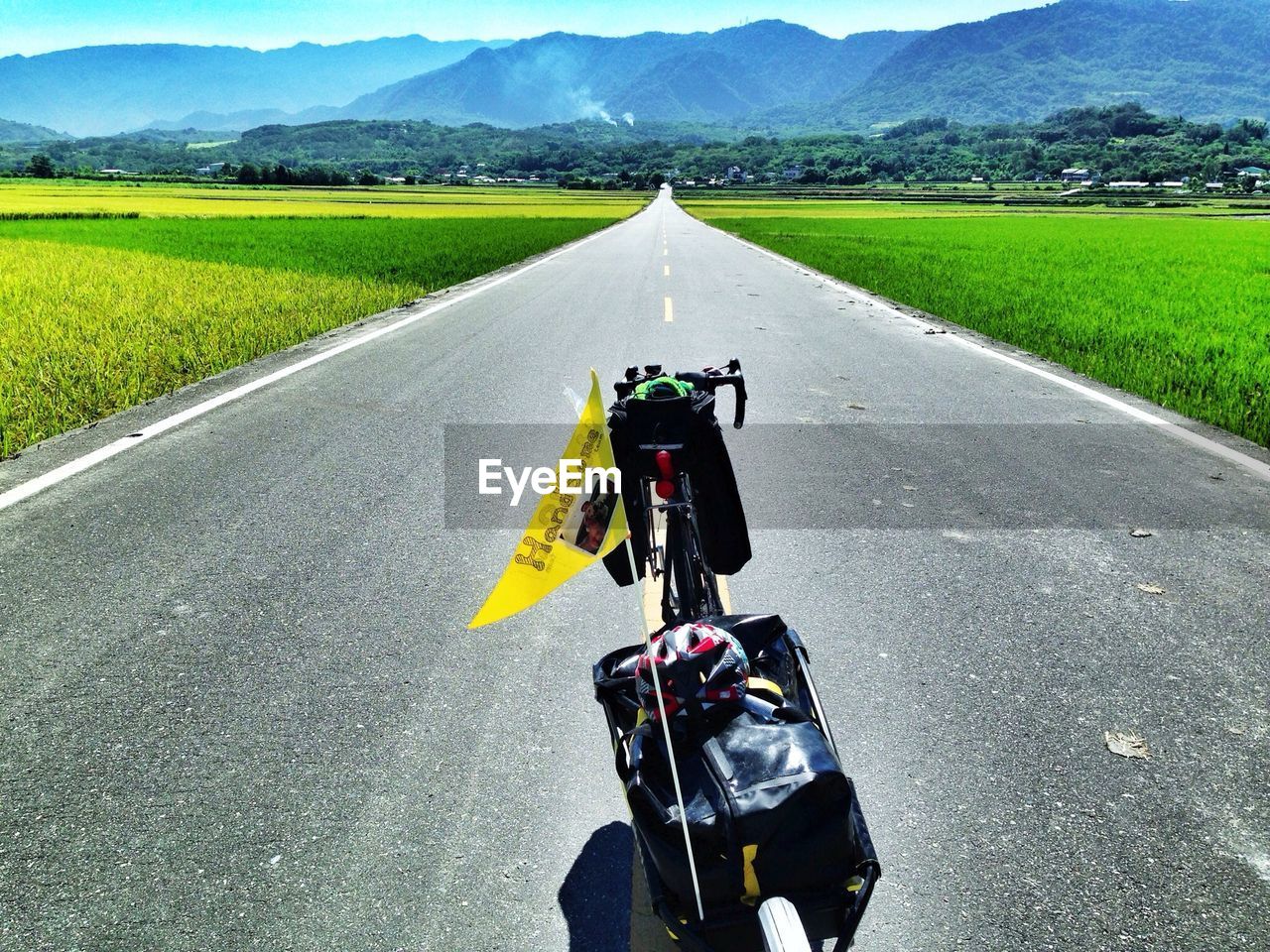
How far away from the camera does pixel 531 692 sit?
320 cm

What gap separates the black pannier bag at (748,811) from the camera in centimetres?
181

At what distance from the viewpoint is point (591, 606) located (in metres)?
3.93

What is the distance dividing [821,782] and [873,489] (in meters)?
3.77

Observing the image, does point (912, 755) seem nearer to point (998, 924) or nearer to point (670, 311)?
point (998, 924)

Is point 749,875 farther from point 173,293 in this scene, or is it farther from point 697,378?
point 173,293

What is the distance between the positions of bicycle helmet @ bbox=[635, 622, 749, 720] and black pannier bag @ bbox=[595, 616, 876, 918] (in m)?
0.04

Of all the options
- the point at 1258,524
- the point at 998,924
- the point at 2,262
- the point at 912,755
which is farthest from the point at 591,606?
the point at 2,262

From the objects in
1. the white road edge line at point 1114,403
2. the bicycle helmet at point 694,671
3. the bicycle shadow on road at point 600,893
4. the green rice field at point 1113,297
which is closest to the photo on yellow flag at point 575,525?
the bicycle helmet at point 694,671

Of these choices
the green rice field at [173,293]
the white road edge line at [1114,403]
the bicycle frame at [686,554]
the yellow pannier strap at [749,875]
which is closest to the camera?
the yellow pannier strap at [749,875]

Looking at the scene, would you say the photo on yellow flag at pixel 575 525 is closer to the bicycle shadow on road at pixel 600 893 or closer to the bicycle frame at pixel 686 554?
the bicycle frame at pixel 686 554

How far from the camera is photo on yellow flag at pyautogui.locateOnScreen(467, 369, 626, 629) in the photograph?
219 cm

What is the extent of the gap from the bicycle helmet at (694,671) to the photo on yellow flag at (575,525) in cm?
29

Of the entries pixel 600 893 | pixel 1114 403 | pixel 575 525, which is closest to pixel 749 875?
pixel 600 893

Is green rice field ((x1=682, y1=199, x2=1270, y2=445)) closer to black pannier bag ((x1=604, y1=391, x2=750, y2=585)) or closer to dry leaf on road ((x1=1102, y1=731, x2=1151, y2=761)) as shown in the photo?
dry leaf on road ((x1=1102, y1=731, x2=1151, y2=761))
